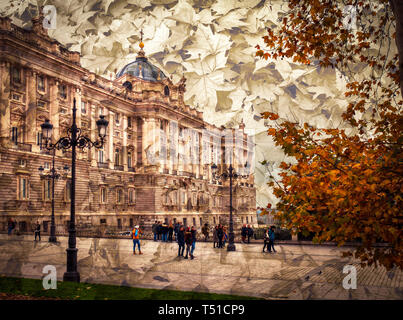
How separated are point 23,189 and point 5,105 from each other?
707 cm

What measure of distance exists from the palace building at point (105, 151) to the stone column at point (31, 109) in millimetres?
79

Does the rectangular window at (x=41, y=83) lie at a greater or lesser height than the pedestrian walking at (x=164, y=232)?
greater

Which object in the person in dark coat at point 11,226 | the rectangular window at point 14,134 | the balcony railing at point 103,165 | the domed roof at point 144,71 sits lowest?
the person in dark coat at point 11,226

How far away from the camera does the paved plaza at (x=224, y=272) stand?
1005 cm

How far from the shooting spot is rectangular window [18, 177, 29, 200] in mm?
25414

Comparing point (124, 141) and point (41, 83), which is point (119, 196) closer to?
point (124, 141)

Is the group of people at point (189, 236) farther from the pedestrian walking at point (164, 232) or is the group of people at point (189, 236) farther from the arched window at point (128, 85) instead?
the arched window at point (128, 85)

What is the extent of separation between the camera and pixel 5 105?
21578 mm

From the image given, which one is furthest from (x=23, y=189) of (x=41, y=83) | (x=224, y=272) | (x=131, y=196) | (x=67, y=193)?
(x=224, y=272)

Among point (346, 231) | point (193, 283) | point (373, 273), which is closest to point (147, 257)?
point (193, 283)

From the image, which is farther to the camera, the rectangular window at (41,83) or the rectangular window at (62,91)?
the rectangular window at (62,91)

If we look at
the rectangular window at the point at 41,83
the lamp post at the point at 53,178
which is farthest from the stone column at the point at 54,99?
the lamp post at the point at 53,178
